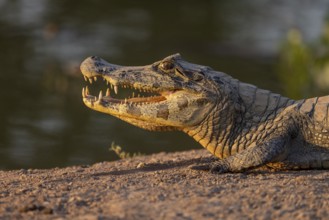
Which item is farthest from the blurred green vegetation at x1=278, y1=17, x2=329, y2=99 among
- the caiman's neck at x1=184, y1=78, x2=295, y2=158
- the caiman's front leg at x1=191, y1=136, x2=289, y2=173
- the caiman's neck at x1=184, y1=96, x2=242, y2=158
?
the caiman's front leg at x1=191, y1=136, x2=289, y2=173

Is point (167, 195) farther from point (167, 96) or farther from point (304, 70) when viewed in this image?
point (304, 70)

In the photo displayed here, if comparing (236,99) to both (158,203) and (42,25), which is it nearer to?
(158,203)

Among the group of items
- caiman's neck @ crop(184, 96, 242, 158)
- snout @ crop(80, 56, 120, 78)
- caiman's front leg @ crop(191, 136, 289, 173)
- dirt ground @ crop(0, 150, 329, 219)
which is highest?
snout @ crop(80, 56, 120, 78)

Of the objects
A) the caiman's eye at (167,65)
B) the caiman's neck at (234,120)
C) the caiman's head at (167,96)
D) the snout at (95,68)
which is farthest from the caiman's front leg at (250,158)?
the snout at (95,68)

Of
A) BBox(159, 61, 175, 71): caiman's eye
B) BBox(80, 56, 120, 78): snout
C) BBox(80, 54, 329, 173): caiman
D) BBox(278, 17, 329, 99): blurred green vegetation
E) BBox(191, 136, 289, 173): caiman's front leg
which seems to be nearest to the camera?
BBox(191, 136, 289, 173): caiman's front leg

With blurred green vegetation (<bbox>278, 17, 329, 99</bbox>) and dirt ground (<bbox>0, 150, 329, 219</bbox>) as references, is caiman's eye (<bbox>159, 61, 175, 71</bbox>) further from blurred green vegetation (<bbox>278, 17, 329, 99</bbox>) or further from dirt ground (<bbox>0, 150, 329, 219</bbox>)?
blurred green vegetation (<bbox>278, 17, 329, 99</bbox>)

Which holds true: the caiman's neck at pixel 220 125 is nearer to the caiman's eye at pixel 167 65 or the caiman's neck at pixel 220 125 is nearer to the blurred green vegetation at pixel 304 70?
the caiman's eye at pixel 167 65

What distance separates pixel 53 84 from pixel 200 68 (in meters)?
8.81

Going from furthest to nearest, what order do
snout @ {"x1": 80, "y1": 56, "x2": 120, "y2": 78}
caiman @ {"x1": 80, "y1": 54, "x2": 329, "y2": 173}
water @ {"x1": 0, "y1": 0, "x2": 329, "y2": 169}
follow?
water @ {"x1": 0, "y1": 0, "x2": 329, "y2": 169}, snout @ {"x1": 80, "y1": 56, "x2": 120, "y2": 78}, caiman @ {"x1": 80, "y1": 54, "x2": 329, "y2": 173}

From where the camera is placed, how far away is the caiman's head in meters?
7.63

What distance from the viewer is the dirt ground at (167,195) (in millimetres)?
5887

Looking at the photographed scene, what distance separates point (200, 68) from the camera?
7.74 m

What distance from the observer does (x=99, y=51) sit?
59.2 ft

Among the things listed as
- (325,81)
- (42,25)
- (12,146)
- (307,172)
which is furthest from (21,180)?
(42,25)
